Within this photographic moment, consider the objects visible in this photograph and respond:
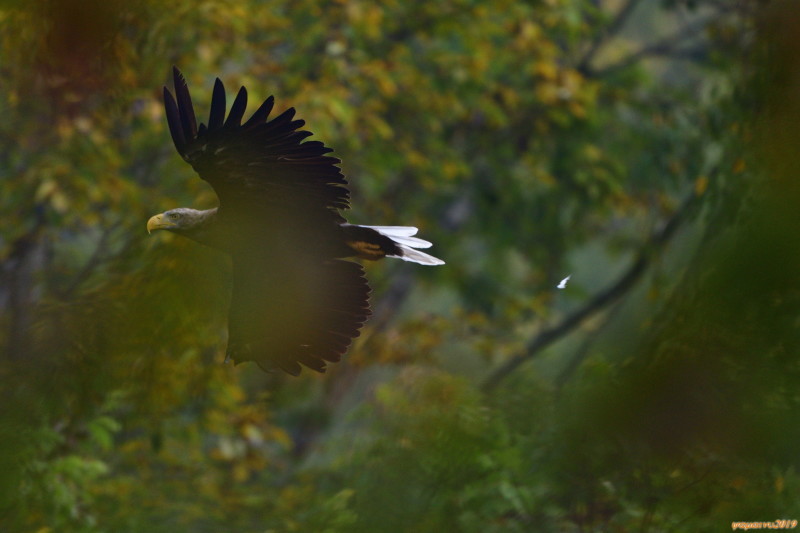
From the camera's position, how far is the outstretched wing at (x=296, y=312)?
3.10 m

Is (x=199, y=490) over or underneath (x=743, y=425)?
over

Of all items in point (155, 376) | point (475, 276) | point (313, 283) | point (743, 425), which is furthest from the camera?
point (475, 276)

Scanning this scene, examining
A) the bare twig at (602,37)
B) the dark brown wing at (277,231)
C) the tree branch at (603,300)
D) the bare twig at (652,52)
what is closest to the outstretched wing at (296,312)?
the dark brown wing at (277,231)

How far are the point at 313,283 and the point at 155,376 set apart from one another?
4.59ft

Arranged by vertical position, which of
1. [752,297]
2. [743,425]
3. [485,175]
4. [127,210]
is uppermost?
[485,175]

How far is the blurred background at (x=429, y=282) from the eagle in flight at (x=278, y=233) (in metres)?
0.25

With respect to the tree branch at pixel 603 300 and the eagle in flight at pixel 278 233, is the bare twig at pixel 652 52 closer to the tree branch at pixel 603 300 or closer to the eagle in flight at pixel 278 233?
the tree branch at pixel 603 300

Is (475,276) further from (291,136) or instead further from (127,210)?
(291,136)

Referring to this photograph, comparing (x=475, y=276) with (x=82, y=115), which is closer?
(x=82, y=115)

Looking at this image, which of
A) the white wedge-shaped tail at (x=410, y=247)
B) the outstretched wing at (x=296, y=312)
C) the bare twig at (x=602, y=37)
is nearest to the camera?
the outstretched wing at (x=296, y=312)

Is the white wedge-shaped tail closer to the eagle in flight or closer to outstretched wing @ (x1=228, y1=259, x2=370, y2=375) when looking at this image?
the eagle in flight

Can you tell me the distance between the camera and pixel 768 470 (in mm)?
2588

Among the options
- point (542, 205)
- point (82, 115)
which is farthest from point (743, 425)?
point (542, 205)

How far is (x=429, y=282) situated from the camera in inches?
331
